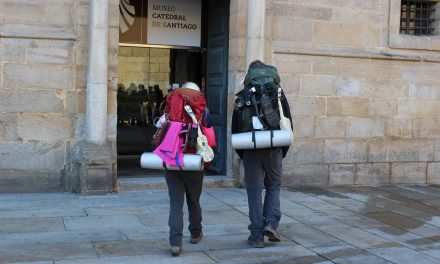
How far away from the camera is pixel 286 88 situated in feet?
30.7

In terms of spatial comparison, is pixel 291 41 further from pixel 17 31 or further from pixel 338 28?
pixel 17 31

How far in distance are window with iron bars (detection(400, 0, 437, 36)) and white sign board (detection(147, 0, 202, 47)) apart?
3.86m

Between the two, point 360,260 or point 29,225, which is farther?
point 29,225

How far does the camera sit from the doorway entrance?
9.71 m

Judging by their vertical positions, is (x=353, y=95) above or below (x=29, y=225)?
above

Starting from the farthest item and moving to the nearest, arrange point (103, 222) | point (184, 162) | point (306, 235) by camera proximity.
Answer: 1. point (103, 222)
2. point (306, 235)
3. point (184, 162)

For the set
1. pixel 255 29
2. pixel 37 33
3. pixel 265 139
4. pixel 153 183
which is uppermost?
pixel 255 29

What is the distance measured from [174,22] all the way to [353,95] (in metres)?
3.58

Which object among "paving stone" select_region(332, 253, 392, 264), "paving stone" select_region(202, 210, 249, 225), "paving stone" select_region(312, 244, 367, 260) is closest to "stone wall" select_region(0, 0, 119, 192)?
"paving stone" select_region(202, 210, 249, 225)

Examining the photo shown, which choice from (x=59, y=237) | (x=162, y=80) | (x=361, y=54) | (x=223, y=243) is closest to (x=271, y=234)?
(x=223, y=243)

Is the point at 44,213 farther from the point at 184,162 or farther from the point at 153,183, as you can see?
the point at 184,162

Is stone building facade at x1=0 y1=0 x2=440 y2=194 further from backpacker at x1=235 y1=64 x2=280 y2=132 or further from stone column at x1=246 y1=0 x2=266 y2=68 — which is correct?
backpacker at x1=235 y1=64 x2=280 y2=132

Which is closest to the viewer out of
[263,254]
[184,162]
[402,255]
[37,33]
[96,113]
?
[184,162]

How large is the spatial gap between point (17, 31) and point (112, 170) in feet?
7.94
